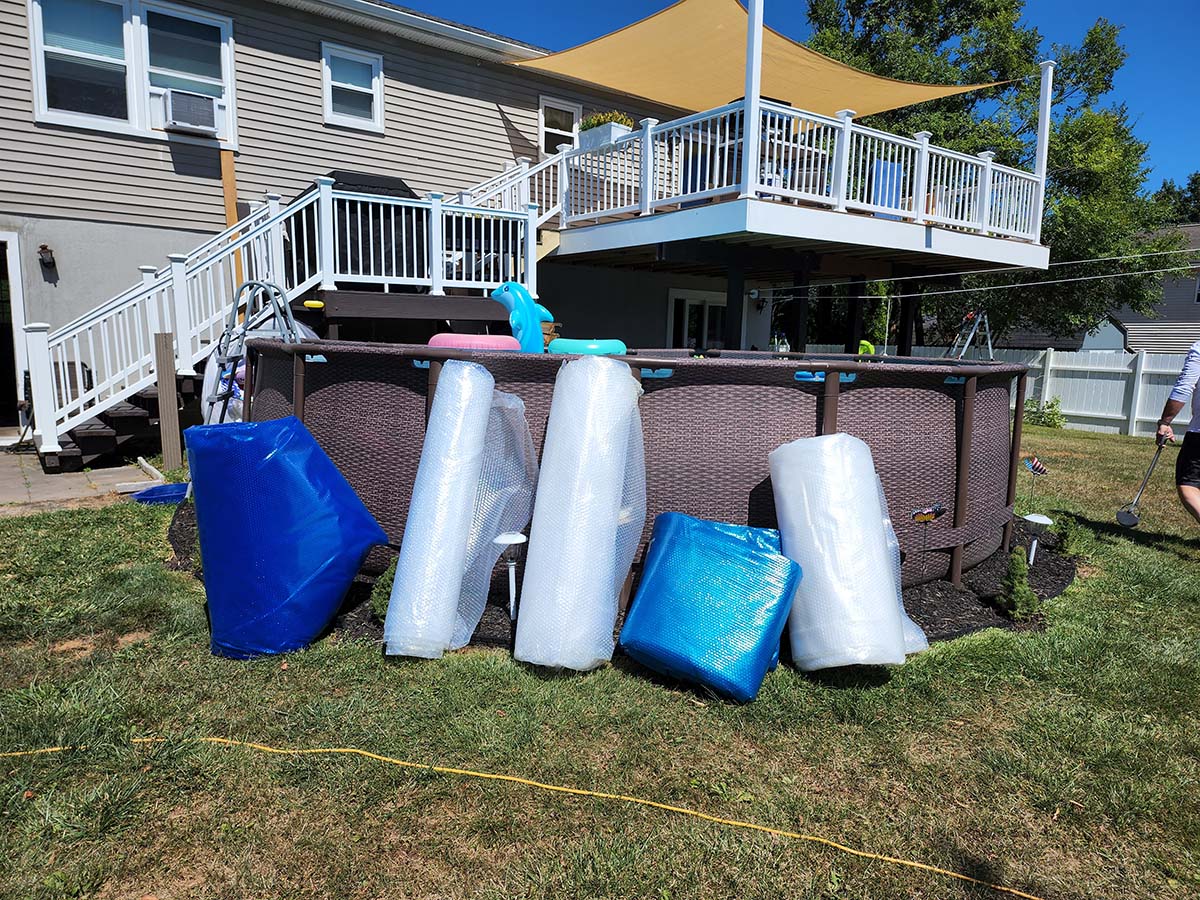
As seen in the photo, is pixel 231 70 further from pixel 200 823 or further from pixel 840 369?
pixel 200 823

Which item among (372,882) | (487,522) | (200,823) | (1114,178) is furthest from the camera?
(1114,178)

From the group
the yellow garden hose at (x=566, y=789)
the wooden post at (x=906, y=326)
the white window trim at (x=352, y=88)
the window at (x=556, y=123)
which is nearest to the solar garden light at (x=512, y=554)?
the yellow garden hose at (x=566, y=789)

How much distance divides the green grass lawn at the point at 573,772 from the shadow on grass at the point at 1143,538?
2.23 meters

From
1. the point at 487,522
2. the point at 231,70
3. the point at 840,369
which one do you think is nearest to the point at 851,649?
the point at 840,369

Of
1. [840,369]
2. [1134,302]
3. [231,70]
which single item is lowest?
[840,369]

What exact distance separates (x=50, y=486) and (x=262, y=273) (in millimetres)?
2850

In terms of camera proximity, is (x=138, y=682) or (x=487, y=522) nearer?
(x=138, y=682)

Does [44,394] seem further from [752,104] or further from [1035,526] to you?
[1035,526]

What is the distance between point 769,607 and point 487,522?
1.29 m

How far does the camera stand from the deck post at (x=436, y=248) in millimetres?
8633

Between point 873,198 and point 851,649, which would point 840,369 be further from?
point 873,198

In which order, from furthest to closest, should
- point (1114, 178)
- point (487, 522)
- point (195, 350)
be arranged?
point (1114, 178) → point (195, 350) → point (487, 522)

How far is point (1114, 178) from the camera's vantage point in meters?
20.4

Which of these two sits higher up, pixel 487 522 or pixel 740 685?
pixel 487 522
